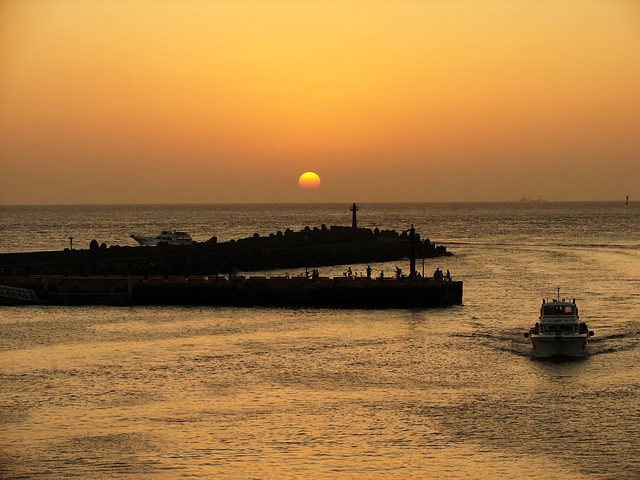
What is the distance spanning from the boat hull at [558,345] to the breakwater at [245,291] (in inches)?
767

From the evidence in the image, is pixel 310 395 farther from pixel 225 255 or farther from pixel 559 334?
pixel 225 255

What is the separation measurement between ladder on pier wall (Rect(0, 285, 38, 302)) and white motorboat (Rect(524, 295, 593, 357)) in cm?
3634

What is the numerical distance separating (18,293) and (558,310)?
125 feet

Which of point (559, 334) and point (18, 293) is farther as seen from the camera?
point (18, 293)

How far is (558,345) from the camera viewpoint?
49.3m

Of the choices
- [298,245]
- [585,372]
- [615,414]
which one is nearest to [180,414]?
[615,414]

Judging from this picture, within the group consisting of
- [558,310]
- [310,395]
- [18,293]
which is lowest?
[310,395]

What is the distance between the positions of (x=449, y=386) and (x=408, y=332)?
15.2 meters

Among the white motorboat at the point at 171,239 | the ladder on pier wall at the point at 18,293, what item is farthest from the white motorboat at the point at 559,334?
the white motorboat at the point at 171,239

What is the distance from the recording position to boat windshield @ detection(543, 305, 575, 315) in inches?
2029

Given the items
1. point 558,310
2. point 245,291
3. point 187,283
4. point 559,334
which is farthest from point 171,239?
point 559,334

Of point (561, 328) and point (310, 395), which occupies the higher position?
point (561, 328)

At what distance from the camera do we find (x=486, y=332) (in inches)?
2280

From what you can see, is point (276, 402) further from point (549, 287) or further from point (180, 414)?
point (549, 287)
